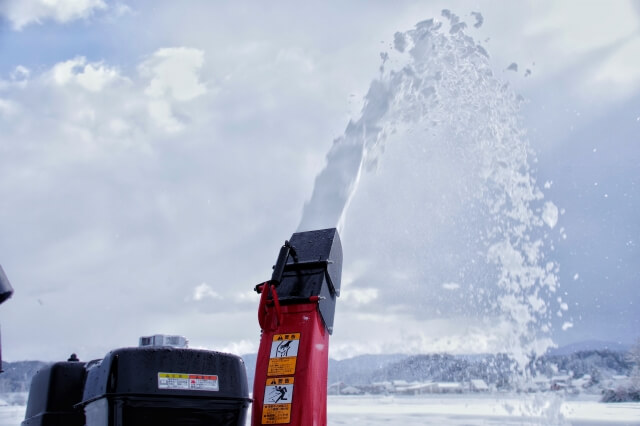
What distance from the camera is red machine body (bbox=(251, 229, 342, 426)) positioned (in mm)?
2346

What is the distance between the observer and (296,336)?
242 cm

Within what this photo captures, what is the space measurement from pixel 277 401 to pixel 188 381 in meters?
0.54

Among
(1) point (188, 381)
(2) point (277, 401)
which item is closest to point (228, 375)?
(1) point (188, 381)

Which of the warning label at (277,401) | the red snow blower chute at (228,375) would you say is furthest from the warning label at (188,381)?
the warning label at (277,401)

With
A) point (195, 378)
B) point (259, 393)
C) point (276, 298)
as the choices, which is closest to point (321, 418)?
point (259, 393)

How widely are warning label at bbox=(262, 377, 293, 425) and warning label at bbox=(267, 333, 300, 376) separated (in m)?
0.03

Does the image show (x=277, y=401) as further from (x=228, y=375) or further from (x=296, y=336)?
(x=228, y=375)

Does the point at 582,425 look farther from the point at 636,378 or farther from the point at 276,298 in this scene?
the point at 636,378

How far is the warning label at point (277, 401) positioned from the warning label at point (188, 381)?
44cm

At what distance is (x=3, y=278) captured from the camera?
4.87 feet

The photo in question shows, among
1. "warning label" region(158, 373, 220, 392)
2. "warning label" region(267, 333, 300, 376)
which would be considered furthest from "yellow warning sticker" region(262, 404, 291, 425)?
"warning label" region(158, 373, 220, 392)

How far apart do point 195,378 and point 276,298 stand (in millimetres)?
545

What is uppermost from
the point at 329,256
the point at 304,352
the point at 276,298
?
the point at 329,256

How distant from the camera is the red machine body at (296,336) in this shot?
235 centimetres
